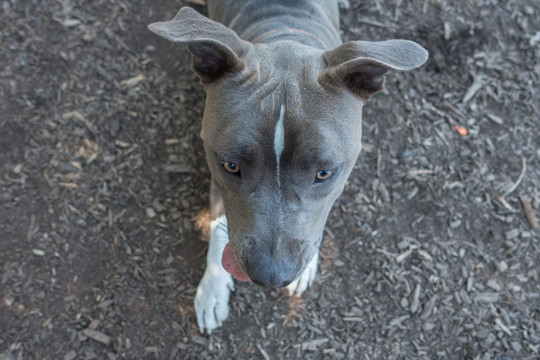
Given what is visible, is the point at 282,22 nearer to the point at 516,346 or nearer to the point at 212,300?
the point at 212,300

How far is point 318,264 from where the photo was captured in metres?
4.55

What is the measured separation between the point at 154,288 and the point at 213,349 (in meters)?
0.87

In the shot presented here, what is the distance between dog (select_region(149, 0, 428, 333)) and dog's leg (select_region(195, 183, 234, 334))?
0.95m

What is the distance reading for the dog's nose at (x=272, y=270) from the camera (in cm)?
287

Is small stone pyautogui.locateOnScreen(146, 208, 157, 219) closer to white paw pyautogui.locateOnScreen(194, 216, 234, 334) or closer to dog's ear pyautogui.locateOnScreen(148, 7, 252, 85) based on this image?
white paw pyautogui.locateOnScreen(194, 216, 234, 334)

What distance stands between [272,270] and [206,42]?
155 cm

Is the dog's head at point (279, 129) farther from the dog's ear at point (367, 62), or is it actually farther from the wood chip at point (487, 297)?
the wood chip at point (487, 297)

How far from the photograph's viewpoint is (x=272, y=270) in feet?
9.39

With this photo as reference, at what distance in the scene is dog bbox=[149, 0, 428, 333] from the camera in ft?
9.29

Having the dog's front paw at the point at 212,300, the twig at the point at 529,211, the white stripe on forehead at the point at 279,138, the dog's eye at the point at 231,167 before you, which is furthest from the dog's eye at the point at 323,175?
the twig at the point at 529,211

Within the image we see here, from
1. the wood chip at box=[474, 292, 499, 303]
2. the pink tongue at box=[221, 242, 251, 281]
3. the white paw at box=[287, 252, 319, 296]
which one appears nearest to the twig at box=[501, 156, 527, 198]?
the wood chip at box=[474, 292, 499, 303]

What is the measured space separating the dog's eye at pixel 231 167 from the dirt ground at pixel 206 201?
1.81 meters

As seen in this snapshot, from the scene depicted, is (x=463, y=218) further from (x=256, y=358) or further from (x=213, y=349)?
(x=213, y=349)

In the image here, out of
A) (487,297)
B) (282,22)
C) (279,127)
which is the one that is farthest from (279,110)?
(487,297)
